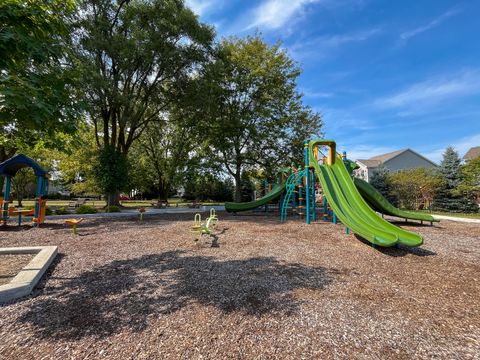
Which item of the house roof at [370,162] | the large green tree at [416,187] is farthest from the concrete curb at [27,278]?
the house roof at [370,162]

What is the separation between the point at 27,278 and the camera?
14.4ft

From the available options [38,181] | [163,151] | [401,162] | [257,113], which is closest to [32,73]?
[38,181]

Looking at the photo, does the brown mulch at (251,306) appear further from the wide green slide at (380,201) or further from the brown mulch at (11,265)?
the wide green slide at (380,201)

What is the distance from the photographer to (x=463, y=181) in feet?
73.3

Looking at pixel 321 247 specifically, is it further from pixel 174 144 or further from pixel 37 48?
pixel 174 144

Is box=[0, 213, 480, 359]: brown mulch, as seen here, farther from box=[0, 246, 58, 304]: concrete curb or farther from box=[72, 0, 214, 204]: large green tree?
box=[72, 0, 214, 204]: large green tree

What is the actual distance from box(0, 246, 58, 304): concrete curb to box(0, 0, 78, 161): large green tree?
8.15 feet

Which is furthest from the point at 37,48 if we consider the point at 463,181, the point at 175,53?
the point at 463,181

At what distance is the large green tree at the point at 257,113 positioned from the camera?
889 inches

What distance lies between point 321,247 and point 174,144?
81.9 feet

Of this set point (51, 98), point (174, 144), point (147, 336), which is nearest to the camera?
point (147, 336)

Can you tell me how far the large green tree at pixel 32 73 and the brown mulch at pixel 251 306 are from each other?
278 cm

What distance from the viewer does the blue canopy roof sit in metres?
10.9

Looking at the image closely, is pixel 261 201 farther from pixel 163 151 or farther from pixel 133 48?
pixel 163 151
